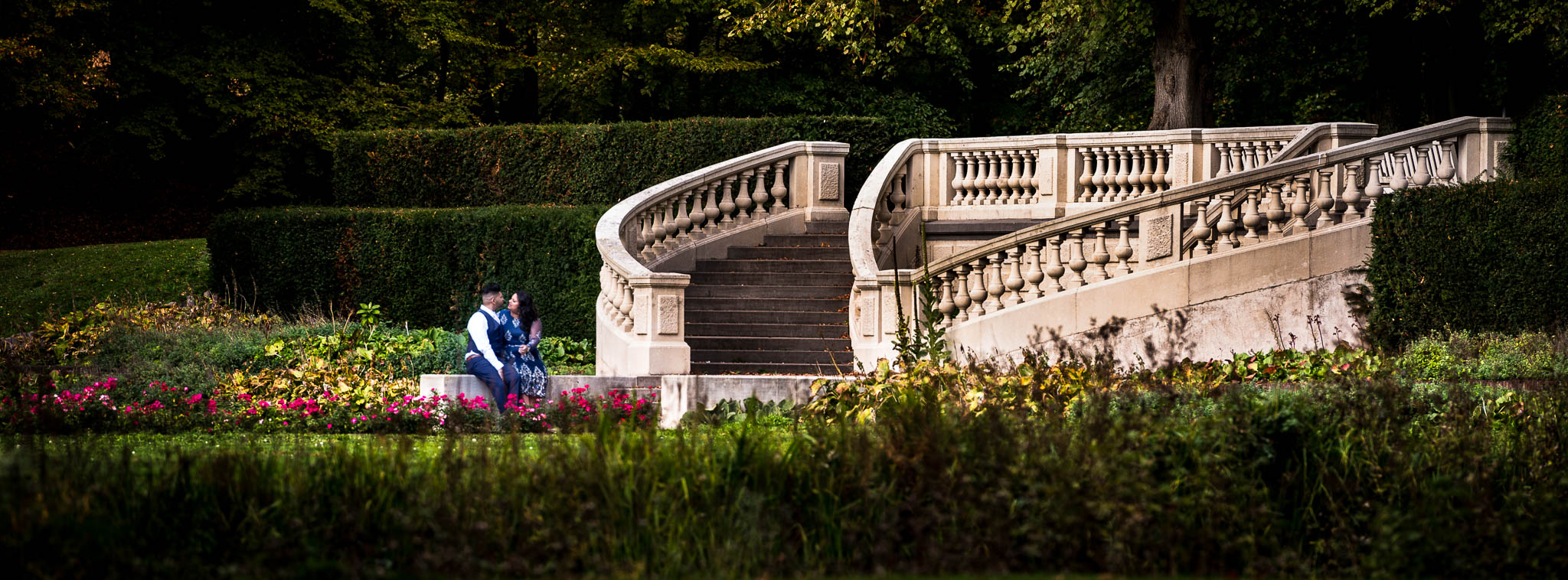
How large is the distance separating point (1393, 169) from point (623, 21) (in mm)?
18421

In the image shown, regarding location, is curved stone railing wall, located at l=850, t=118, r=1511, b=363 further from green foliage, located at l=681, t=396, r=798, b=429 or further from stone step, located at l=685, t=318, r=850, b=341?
green foliage, located at l=681, t=396, r=798, b=429

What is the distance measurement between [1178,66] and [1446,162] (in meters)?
5.83

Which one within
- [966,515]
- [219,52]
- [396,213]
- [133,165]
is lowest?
[966,515]

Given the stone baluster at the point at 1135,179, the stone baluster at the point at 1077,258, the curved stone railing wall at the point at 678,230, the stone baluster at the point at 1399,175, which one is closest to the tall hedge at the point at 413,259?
the curved stone railing wall at the point at 678,230

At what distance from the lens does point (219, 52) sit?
28.3m

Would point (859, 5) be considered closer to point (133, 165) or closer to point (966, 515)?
point (966, 515)

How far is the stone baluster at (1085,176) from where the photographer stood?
16.5 meters

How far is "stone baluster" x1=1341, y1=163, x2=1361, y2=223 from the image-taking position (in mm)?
12492

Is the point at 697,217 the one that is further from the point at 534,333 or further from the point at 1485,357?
the point at 1485,357

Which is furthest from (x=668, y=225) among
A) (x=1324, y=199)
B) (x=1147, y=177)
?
(x=1324, y=199)

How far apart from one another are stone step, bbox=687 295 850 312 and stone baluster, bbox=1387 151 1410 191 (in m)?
5.70

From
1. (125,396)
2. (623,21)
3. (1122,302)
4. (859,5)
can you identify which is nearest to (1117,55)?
(859,5)

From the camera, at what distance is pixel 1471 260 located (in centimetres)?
Result: 1147

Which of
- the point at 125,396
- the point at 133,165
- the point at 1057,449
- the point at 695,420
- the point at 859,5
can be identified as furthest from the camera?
the point at 133,165
